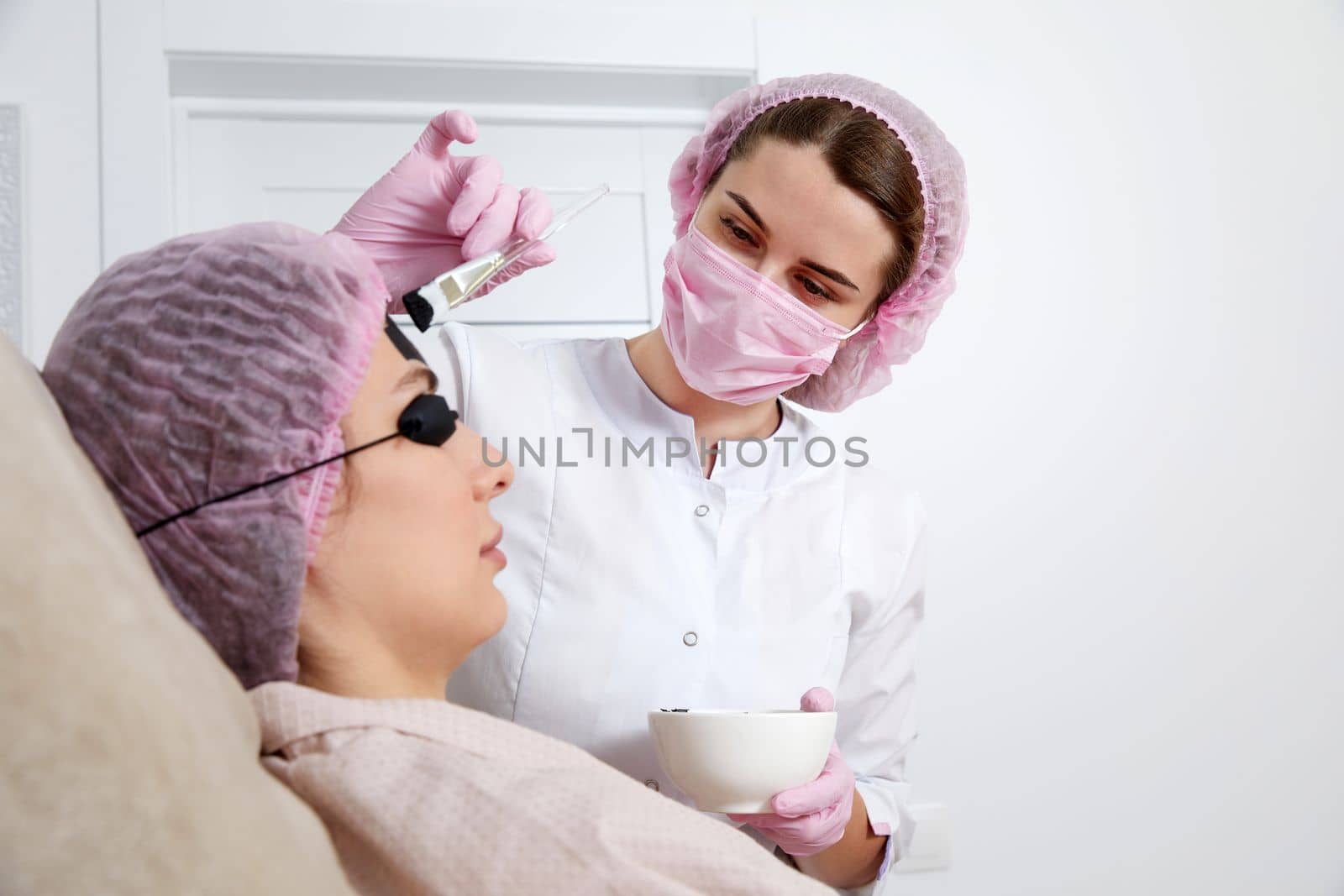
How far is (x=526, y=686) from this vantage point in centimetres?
136

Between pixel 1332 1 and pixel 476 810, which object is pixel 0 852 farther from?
pixel 1332 1

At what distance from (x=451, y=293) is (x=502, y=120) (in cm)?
160

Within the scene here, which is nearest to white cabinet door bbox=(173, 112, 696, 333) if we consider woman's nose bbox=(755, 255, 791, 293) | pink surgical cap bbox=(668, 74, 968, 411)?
pink surgical cap bbox=(668, 74, 968, 411)

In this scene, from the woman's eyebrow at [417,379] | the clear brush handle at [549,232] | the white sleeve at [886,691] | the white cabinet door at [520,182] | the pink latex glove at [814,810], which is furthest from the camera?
the white cabinet door at [520,182]

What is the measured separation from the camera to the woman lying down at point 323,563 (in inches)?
30.4

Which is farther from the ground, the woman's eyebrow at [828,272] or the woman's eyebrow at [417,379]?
the woman's eyebrow at [828,272]

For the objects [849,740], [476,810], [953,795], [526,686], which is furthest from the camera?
[953,795]

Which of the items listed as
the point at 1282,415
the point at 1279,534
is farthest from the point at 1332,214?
the point at 1279,534

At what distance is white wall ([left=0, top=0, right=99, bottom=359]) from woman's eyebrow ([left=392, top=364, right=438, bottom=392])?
5.11 ft

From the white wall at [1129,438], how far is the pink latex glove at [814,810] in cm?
134

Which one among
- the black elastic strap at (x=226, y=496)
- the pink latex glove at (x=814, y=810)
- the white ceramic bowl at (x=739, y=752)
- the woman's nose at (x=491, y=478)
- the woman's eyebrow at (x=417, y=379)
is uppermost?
the woman's eyebrow at (x=417, y=379)

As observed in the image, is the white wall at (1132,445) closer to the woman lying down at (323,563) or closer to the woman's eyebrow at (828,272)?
the woman's eyebrow at (828,272)

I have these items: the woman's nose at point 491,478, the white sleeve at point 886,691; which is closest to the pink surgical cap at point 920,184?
the white sleeve at point 886,691

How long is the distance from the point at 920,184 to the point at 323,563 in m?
0.93
